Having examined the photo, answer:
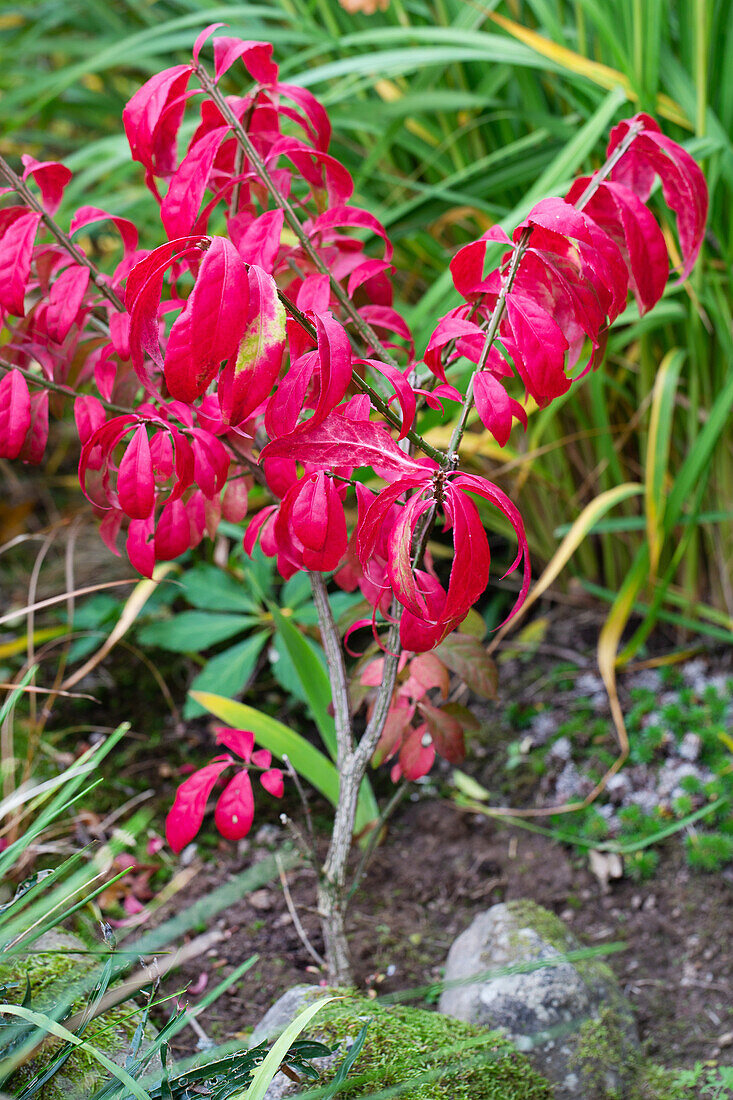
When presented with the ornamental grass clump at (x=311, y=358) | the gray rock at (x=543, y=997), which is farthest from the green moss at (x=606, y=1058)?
the ornamental grass clump at (x=311, y=358)

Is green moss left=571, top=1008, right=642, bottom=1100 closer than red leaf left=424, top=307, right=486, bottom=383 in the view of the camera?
No

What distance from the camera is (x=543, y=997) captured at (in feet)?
3.31

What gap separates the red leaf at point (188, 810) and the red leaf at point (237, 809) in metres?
0.03

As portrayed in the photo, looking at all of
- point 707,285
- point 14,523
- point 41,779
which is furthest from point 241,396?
point 14,523

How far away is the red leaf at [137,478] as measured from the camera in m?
0.75

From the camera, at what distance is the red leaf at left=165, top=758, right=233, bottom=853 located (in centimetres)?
90

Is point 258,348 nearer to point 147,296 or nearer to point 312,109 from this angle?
point 147,296

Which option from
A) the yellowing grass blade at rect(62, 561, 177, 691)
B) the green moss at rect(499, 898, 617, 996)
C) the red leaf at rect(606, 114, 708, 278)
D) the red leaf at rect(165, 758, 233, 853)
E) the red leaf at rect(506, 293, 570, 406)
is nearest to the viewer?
the red leaf at rect(506, 293, 570, 406)

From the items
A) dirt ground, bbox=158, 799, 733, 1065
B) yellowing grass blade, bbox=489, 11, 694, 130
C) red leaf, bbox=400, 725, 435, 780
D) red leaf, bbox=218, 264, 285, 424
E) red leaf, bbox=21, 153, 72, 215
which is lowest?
dirt ground, bbox=158, 799, 733, 1065

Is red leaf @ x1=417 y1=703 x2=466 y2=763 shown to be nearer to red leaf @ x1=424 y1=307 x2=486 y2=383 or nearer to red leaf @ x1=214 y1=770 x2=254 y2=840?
red leaf @ x1=214 y1=770 x2=254 y2=840

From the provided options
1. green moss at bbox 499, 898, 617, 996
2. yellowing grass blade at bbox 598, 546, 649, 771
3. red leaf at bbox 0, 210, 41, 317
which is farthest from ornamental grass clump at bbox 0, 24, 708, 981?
yellowing grass blade at bbox 598, 546, 649, 771

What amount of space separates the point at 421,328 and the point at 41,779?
1.00 metres

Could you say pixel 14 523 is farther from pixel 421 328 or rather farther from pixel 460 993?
pixel 460 993

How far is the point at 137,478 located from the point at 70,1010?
0.56m
